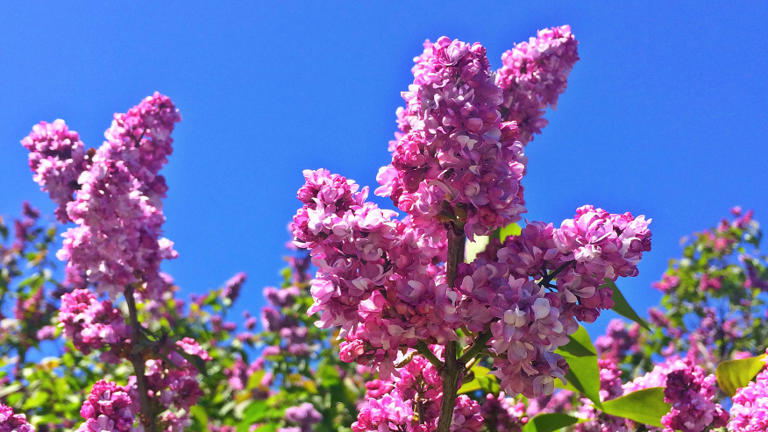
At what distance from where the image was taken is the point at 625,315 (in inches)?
87.3

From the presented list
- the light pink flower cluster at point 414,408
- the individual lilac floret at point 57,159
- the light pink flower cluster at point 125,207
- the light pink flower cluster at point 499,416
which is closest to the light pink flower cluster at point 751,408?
the light pink flower cluster at point 499,416

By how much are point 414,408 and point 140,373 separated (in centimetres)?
169

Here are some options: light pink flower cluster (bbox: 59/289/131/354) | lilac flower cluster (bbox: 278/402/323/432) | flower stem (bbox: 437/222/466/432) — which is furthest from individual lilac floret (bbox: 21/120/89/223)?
flower stem (bbox: 437/222/466/432)

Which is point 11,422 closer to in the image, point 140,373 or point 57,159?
point 140,373

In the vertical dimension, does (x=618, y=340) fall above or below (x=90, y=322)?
above

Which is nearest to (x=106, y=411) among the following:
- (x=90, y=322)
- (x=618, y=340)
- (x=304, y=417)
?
(x=90, y=322)

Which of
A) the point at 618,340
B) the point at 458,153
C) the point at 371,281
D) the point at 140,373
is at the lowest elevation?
the point at 371,281

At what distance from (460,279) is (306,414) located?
300 centimetres

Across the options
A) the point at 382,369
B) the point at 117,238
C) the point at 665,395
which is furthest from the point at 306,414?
the point at 382,369

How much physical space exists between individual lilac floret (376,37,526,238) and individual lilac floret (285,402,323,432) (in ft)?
8.84

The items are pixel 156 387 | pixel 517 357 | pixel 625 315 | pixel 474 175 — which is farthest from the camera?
pixel 156 387

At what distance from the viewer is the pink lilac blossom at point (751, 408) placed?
199cm

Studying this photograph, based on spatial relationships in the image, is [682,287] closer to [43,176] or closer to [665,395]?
[665,395]

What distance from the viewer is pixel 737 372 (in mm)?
2338
